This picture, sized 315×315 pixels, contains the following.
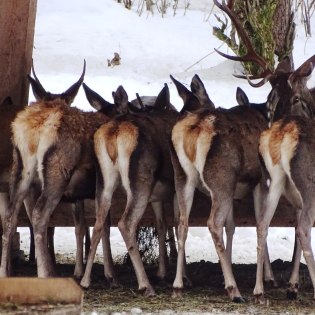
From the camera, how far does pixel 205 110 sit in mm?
10133

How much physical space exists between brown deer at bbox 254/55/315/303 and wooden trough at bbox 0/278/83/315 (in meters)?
4.63

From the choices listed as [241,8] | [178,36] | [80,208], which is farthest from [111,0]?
[80,208]

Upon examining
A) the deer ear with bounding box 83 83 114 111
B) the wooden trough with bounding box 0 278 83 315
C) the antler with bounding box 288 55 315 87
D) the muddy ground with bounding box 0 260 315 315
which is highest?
the antler with bounding box 288 55 315 87

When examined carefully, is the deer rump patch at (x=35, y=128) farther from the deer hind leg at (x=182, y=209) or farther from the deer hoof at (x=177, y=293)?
the deer hoof at (x=177, y=293)

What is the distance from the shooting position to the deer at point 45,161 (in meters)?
9.71

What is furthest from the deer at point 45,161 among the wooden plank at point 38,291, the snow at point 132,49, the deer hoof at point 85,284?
the snow at point 132,49

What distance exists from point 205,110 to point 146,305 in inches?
73.3

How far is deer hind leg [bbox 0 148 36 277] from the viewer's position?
32.2ft

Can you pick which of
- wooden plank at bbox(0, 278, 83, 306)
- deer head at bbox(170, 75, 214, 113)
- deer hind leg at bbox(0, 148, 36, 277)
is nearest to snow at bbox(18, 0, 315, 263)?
deer head at bbox(170, 75, 214, 113)

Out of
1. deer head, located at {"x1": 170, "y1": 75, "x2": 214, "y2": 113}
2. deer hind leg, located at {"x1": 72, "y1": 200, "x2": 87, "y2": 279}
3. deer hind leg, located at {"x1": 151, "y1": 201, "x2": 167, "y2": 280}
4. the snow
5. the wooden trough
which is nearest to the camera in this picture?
the wooden trough

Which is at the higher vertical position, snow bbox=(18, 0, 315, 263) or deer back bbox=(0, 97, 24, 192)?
snow bbox=(18, 0, 315, 263)

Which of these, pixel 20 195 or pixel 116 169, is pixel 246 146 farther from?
pixel 20 195

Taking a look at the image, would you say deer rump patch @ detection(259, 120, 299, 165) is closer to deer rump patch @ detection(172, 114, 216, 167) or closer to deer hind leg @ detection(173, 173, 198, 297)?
deer rump patch @ detection(172, 114, 216, 167)

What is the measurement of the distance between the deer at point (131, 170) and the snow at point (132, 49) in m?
7.75
